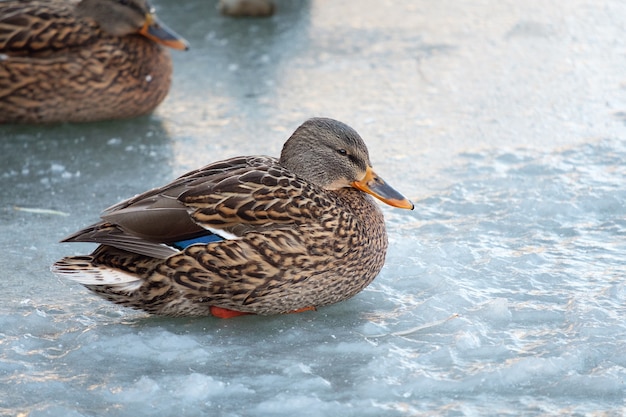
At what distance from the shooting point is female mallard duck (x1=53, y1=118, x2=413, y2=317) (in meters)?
4.02

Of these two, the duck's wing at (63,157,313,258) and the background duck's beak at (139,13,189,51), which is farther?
the background duck's beak at (139,13,189,51)

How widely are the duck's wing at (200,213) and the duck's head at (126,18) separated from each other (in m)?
2.65

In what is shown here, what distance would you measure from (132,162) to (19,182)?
25.4 inches

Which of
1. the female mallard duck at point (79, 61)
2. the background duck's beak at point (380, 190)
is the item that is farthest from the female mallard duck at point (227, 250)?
the female mallard duck at point (79, 61)

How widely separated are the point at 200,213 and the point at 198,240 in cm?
10

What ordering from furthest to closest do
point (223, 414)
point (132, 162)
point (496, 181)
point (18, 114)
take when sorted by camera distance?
point (18, 114), point (132, 162), point (496, 181), point (223, 414)

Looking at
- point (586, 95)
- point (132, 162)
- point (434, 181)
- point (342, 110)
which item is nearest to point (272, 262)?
point (434, 181)

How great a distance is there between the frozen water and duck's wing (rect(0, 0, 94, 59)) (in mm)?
487

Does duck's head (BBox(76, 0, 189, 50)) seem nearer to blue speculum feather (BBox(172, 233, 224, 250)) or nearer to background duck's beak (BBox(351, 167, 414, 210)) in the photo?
background duck's beak (BBox(351, 167, 414, 210))

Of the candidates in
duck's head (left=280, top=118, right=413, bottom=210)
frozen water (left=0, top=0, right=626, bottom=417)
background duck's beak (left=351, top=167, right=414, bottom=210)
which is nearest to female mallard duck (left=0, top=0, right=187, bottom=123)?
frozen water (left=0, top=0, right=626, bottom=417)

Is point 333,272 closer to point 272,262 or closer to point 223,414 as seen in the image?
point 272,262

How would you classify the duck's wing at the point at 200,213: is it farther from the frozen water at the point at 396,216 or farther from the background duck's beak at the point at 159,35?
the background duck's beak at the point at 159,35

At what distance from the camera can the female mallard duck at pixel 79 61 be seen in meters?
6.30

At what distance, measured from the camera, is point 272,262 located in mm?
4039
